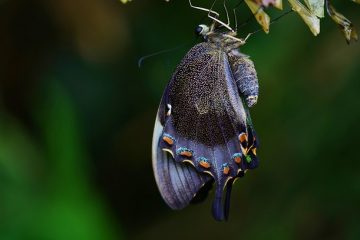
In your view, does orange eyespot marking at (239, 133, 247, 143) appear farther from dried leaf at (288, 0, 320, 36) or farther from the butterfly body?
dried leaf at (288, 0, 320, 36)

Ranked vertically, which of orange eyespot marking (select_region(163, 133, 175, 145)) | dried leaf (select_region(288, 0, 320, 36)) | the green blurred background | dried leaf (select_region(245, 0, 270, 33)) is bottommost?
the green blurred background

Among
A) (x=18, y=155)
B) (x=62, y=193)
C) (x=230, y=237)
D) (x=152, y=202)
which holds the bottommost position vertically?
(x=230, y=237)

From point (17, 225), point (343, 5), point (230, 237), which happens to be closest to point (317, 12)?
point (343, 5)

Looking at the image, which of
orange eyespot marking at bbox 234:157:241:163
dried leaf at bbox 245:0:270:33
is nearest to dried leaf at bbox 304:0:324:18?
dried leaf at bbox 245:0:270:33

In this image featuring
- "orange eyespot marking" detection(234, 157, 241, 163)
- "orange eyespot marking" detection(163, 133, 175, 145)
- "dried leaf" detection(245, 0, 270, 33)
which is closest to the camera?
"dried leaf" detection(245, 0, 270, 33)

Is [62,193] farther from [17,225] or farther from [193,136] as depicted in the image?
[193,136]

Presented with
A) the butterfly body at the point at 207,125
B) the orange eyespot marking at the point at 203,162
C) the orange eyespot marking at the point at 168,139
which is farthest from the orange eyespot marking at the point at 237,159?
the orange eyespot marking at the point at 168,139
